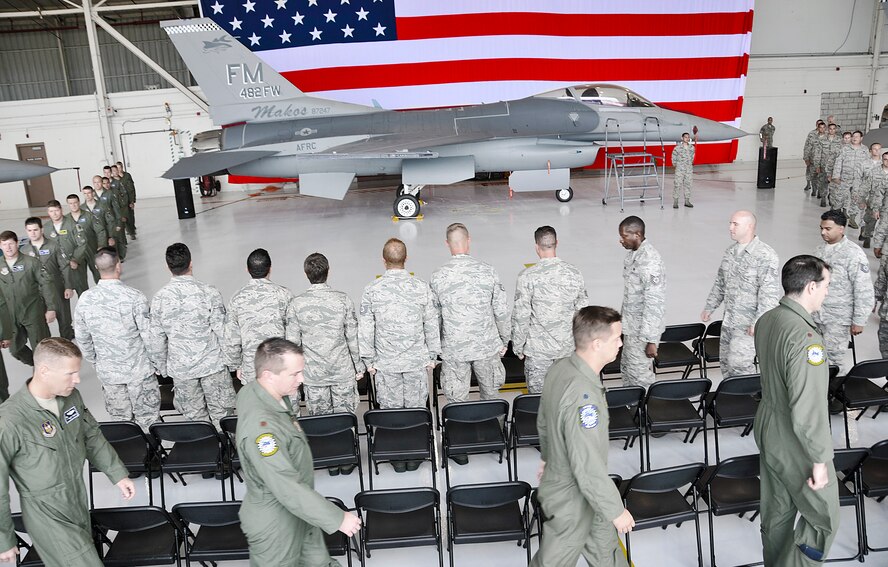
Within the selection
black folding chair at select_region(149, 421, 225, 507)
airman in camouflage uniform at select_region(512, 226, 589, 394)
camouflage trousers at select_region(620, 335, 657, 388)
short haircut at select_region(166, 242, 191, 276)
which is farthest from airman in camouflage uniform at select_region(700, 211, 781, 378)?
short haircut at select_region(166, 242, 191, 276)

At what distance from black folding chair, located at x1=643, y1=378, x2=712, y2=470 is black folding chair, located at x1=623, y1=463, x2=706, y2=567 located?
546 millimetres

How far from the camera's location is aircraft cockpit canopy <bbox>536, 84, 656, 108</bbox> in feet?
44.1

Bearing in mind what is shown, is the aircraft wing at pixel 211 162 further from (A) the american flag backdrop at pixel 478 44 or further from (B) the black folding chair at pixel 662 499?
(B) the black folding chair at pixel 662 499

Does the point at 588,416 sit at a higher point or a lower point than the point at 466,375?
higher


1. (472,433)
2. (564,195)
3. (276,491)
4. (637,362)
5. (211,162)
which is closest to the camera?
(276,491)

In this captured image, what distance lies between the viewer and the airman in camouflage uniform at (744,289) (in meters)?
4.90

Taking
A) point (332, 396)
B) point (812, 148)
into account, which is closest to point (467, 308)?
point (332, 396)

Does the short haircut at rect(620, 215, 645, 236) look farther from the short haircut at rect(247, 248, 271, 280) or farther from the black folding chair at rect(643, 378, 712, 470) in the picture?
the short haircut at rect(247, 248, 271, 280)

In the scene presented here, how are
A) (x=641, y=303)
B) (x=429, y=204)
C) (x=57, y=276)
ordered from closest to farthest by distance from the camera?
(x=641, y=303) → (x=57, y=276) → (x=429, y=204)

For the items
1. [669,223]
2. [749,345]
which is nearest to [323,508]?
[749,345]

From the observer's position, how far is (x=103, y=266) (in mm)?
4645

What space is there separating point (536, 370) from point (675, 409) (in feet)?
3.61

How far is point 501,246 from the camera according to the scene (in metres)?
10.8

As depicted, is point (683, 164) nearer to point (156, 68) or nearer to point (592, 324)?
point (592, 324)
